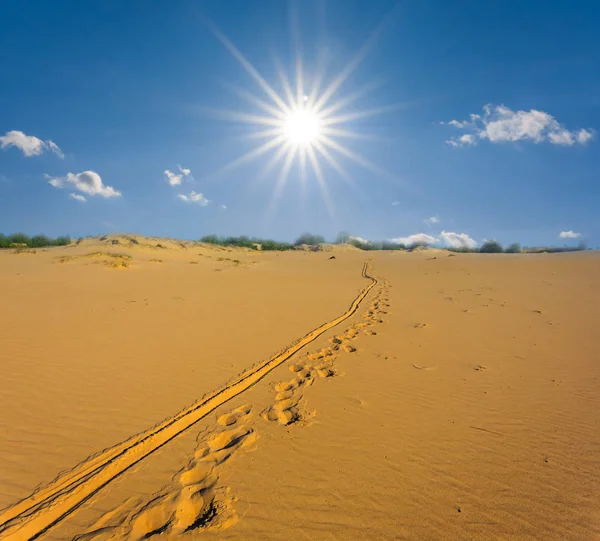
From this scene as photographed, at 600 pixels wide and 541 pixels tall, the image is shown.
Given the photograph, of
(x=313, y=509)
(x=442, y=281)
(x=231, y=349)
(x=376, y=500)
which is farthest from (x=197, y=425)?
(x=442, y=281)

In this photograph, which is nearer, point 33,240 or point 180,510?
point 180,510

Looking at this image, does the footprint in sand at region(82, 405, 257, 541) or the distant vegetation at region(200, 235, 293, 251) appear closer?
the footprint in sand at region(82, 405, 257, 541)

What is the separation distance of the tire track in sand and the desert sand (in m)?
0.01

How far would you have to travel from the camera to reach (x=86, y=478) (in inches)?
Answer: 116

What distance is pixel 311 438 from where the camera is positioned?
3557 mm

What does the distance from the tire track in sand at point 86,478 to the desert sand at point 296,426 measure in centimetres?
1

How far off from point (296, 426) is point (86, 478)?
2115 millimetres

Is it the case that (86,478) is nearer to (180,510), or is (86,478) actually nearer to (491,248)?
(180,510)

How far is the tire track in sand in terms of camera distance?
2.51 metres

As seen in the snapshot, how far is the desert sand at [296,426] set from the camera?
2.56m

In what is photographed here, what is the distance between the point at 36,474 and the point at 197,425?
149cm

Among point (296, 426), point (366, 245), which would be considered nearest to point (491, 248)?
point (366, 245)

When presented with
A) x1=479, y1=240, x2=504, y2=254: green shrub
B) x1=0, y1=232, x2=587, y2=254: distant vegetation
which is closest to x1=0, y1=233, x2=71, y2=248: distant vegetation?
x1=0, y1=232, x2=587, y2=254: distant vegetation

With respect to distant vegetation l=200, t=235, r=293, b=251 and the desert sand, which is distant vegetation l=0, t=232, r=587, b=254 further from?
the desert sand
